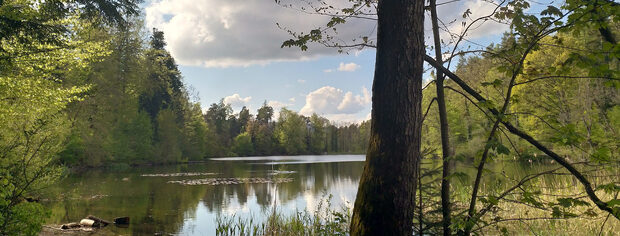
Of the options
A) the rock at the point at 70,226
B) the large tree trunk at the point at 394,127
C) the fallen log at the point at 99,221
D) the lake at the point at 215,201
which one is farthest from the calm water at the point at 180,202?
the large tree trunk at the point at 394,127

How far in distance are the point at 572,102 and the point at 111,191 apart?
77.9 ft

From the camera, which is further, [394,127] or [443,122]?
[443,122]

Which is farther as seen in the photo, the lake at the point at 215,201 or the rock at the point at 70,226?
the rock at the point at 70,226

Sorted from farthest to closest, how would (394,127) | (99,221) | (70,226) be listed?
(99,221) → (70,226) → (394,127)

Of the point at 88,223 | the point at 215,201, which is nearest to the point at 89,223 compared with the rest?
the point at 88,223

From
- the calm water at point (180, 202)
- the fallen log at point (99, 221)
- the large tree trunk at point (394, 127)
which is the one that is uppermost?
the large tree trunk at point (394, 127)

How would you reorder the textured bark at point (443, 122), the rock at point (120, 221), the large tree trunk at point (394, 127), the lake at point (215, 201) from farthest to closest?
1. the rock at point (120, 221)
2. the lake at point (215, 201)
3. the textured bark at point (443, 122)
4. the large tree trunk at point (394, 127)

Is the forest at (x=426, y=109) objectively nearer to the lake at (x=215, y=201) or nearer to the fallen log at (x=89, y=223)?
the lake at (x=215, y=201)

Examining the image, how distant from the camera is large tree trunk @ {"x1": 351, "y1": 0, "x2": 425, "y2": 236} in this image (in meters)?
2.84

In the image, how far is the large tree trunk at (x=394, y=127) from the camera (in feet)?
9.32

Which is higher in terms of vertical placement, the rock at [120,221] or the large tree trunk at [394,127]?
the large tree trunk at [394,127]

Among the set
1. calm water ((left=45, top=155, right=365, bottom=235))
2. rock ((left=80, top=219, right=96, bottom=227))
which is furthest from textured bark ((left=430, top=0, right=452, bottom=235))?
rock ((left=80, top=219, right=96, bottom=227))

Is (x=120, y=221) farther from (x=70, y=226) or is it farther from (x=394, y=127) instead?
(x=394, y=127)

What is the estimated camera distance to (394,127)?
2.86 metres
